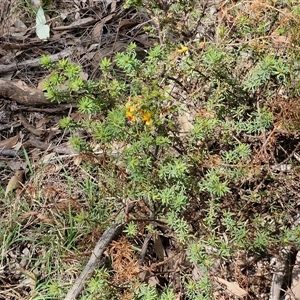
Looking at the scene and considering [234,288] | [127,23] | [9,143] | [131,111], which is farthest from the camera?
[127,23]

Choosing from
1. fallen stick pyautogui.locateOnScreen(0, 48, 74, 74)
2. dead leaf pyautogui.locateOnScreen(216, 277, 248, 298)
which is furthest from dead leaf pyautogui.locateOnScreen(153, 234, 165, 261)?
fallen stick pyautogui.locateOnScreen(0, 48, 74, 74)

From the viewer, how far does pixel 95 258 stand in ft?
7.77

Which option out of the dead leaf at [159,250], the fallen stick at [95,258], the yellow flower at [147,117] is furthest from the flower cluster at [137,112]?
the dead leaf at [159,250]

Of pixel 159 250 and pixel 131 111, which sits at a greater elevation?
pixel 131 111

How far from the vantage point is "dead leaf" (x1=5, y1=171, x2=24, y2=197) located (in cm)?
281

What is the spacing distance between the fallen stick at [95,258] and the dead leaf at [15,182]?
640 millimetres

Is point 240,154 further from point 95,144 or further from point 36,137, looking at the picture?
point 36,137

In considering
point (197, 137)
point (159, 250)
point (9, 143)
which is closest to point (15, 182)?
point (9, 143)

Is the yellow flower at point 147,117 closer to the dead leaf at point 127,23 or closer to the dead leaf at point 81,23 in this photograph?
the dead leaf at point 127,23

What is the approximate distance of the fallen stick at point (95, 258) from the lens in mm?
2318

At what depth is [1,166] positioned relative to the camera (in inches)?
115

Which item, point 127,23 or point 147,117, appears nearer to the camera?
point 147,117

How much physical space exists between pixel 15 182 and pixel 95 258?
700 mm

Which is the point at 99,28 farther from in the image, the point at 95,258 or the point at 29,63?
the point at 95,258
